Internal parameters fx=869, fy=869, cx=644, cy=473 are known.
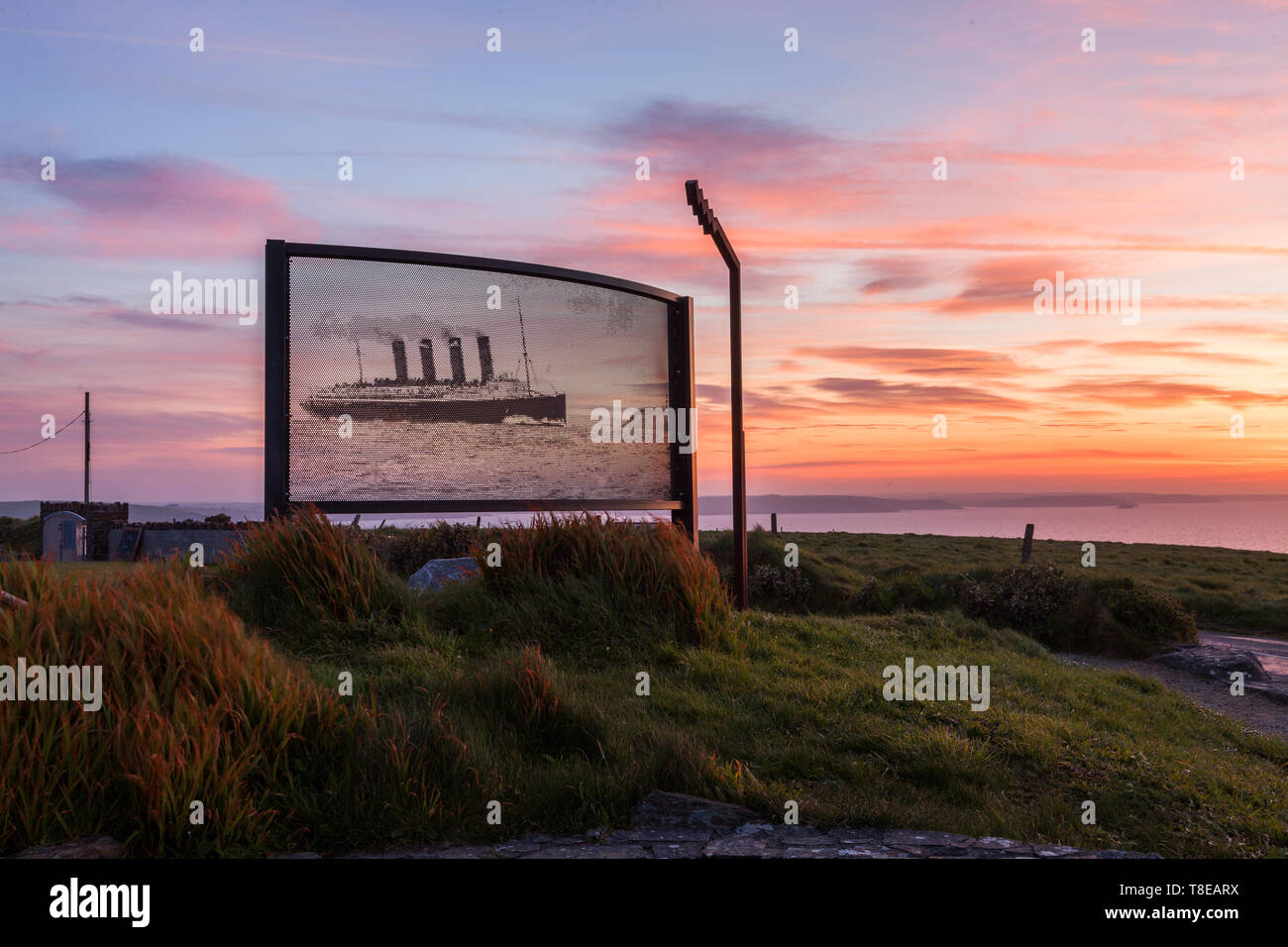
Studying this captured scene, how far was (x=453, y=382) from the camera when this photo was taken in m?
9.95

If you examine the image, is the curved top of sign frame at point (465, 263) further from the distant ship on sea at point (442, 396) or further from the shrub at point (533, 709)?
the shrub at point (533, 709)

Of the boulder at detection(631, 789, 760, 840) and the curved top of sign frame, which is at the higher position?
the curved top of sign frame

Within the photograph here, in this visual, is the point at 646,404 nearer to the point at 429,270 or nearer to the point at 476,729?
the point at 429,270

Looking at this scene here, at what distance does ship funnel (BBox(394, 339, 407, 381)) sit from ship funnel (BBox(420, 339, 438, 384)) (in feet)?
0.62

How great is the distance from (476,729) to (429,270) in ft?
19.8

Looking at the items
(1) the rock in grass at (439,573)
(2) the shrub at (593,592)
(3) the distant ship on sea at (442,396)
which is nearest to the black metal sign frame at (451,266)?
(3) the distant ship on sea at (442,396)

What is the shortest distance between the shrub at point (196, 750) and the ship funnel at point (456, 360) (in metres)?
4.89

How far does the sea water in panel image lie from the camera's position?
9.32m

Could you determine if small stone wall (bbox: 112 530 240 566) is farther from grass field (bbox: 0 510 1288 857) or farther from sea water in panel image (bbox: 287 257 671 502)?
grass field (bbox: 0 510 1288 857)

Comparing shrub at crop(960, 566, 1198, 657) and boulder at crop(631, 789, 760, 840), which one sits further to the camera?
shrub at crop(960, 566, 1198, 657)

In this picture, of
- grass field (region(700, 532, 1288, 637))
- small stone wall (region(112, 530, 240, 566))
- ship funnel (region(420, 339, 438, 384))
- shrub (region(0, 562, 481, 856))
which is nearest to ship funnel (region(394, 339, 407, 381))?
ship funnel (region(420, 339, 438, 384))
